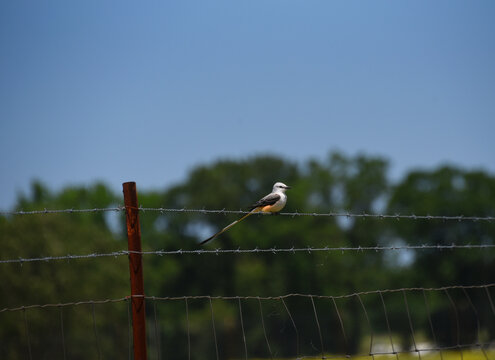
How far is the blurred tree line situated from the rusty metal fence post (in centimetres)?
3565

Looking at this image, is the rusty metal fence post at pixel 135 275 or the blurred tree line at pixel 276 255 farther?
the blurred tree line at pixel 276 255

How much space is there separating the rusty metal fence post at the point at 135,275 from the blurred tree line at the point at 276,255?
117ft

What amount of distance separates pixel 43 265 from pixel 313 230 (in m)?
26.8

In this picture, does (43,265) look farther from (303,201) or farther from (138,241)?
(138,241)

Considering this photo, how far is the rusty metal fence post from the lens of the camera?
530 centimetres

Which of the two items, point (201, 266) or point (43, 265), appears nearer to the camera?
point (43, 265)

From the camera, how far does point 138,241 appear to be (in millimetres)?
5469

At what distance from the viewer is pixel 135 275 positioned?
17.6ft

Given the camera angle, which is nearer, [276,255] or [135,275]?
[135,275]

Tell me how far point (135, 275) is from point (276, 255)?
189 ft

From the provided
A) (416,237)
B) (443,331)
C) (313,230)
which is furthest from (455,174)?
(443,331)

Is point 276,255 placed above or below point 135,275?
below

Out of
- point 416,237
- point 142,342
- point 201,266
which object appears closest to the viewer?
point 142,342

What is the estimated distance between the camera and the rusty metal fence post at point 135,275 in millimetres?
5305
